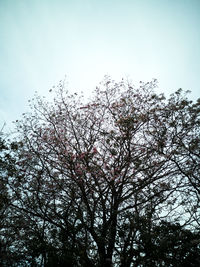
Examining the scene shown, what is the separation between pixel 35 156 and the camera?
27.0 ft

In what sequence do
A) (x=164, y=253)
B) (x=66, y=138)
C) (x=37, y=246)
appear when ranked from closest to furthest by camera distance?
(x=164, y=253), (x=37, y=246), (x=66, y=138)

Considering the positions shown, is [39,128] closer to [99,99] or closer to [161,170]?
[99,99]

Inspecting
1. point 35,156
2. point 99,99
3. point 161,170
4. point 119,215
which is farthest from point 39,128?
point 161,170

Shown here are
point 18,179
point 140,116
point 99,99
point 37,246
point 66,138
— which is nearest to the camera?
point 37,246

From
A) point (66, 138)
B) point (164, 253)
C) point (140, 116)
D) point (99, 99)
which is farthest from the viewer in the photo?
point (99, 99)

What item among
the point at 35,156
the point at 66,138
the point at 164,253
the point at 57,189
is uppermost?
the point at 66,138

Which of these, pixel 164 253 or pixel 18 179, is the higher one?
pixel 18 179

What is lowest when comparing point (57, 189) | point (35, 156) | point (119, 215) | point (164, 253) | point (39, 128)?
point (164, 253)

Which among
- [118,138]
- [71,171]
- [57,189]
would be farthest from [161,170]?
[57,189]

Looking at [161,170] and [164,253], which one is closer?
[164,253]

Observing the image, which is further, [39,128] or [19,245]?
[39,128]

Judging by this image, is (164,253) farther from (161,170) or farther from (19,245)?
(19,245)

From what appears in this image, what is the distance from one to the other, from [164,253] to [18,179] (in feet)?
19.9

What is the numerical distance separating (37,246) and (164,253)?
468 centimetres
